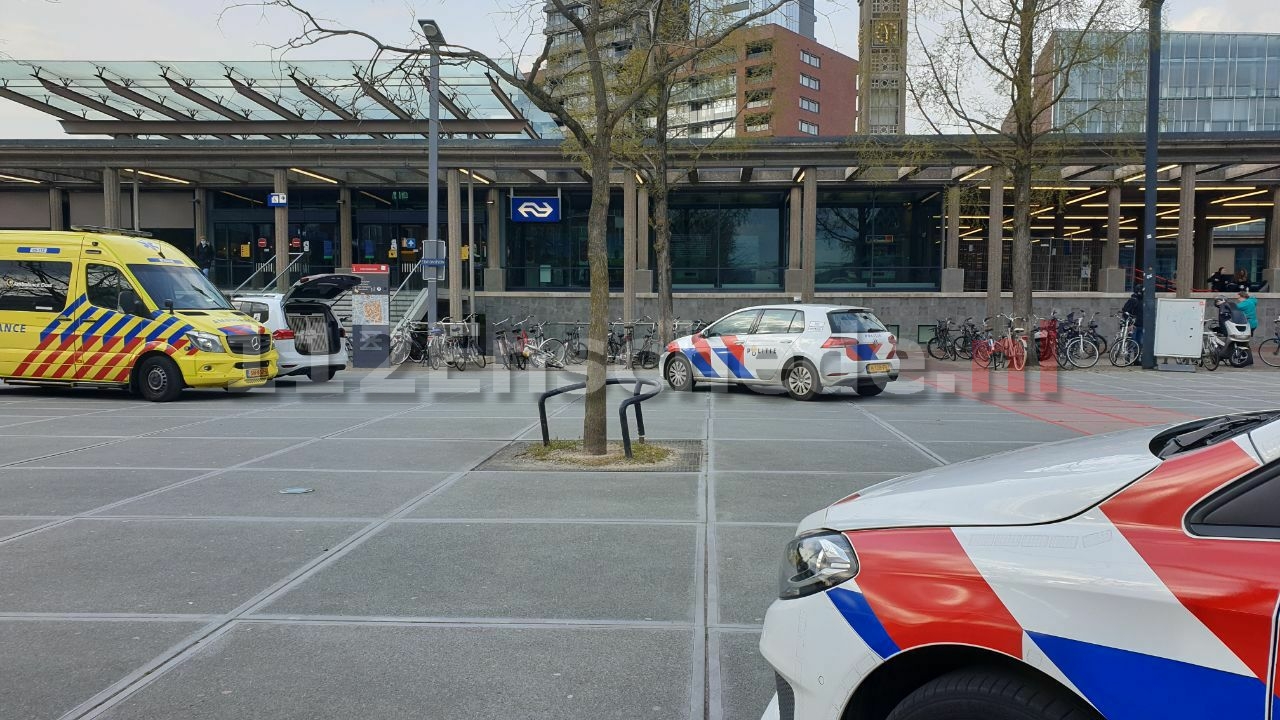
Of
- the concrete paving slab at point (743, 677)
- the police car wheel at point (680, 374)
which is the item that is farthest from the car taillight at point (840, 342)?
the concrete paving slab at point (743, 677)

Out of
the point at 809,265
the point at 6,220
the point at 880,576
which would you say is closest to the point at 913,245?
the point at 809,265

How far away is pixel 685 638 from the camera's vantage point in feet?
13.7

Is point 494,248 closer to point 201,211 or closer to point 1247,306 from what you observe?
point 201,211

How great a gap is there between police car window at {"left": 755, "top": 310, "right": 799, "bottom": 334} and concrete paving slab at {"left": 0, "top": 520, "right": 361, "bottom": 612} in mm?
9383

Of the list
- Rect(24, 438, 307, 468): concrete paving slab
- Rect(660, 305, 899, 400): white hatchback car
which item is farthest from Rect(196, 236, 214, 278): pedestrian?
Rect(24, 438, 307, 468): concrete paving slab

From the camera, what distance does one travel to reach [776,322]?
14.5 metres

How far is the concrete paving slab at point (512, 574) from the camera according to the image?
4.59 m

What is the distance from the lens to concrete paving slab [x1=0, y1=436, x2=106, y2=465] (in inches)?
357

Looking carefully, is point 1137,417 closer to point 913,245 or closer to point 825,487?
point 825,487

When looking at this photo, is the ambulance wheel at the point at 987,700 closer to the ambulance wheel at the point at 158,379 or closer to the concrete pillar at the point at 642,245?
the ambulance wheel at the point at 158,379

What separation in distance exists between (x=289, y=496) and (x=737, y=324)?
366 inches

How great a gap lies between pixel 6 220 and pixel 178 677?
3848cm

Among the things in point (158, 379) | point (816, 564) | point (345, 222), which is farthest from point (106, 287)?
point (345, 222)

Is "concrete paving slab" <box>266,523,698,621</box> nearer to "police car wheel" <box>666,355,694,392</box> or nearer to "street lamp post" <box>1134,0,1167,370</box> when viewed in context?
"police car wheel" <box>666,355,694,392</box>
